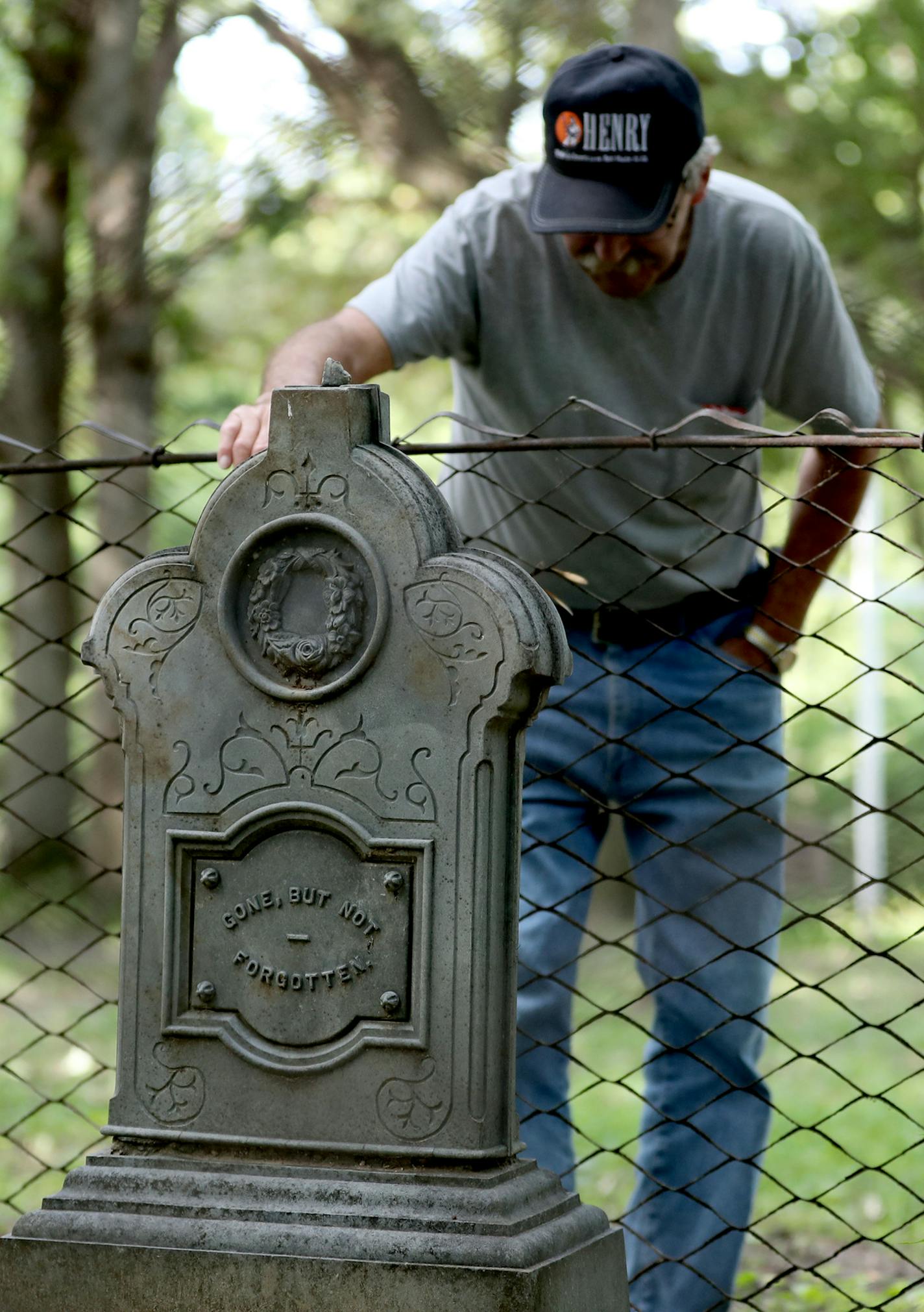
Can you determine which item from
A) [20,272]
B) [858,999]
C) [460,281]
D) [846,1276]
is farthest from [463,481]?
[20,272]

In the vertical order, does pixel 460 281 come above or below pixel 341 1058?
above

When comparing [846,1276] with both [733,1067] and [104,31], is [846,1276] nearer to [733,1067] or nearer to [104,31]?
[733,1067]

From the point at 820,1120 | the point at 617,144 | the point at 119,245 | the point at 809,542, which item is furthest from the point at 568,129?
the point at 119,245

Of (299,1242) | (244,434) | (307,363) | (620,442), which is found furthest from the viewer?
(307,363)

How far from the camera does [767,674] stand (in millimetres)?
3027

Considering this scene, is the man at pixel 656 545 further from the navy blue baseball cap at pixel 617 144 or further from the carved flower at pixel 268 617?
the carved flower at pixel 268 617

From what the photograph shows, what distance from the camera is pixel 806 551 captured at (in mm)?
3086

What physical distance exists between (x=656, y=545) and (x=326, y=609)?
967mm

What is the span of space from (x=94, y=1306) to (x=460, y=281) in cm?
188

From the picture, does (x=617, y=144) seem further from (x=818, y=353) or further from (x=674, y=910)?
(x=674, y=910)

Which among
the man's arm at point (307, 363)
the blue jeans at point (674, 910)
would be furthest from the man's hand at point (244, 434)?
the blue jeans at point (674, 910)

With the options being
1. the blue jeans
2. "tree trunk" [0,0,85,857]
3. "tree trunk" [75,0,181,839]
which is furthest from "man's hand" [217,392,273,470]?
"tree trunk" [0,0,85,857]

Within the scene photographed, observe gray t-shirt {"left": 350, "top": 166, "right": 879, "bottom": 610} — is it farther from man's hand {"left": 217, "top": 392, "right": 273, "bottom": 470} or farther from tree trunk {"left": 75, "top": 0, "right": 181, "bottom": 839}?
tree trunk {"left": 75, "top": 0, "right": 181, "bottom": 839}

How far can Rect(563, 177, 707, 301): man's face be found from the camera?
9.12 ft
